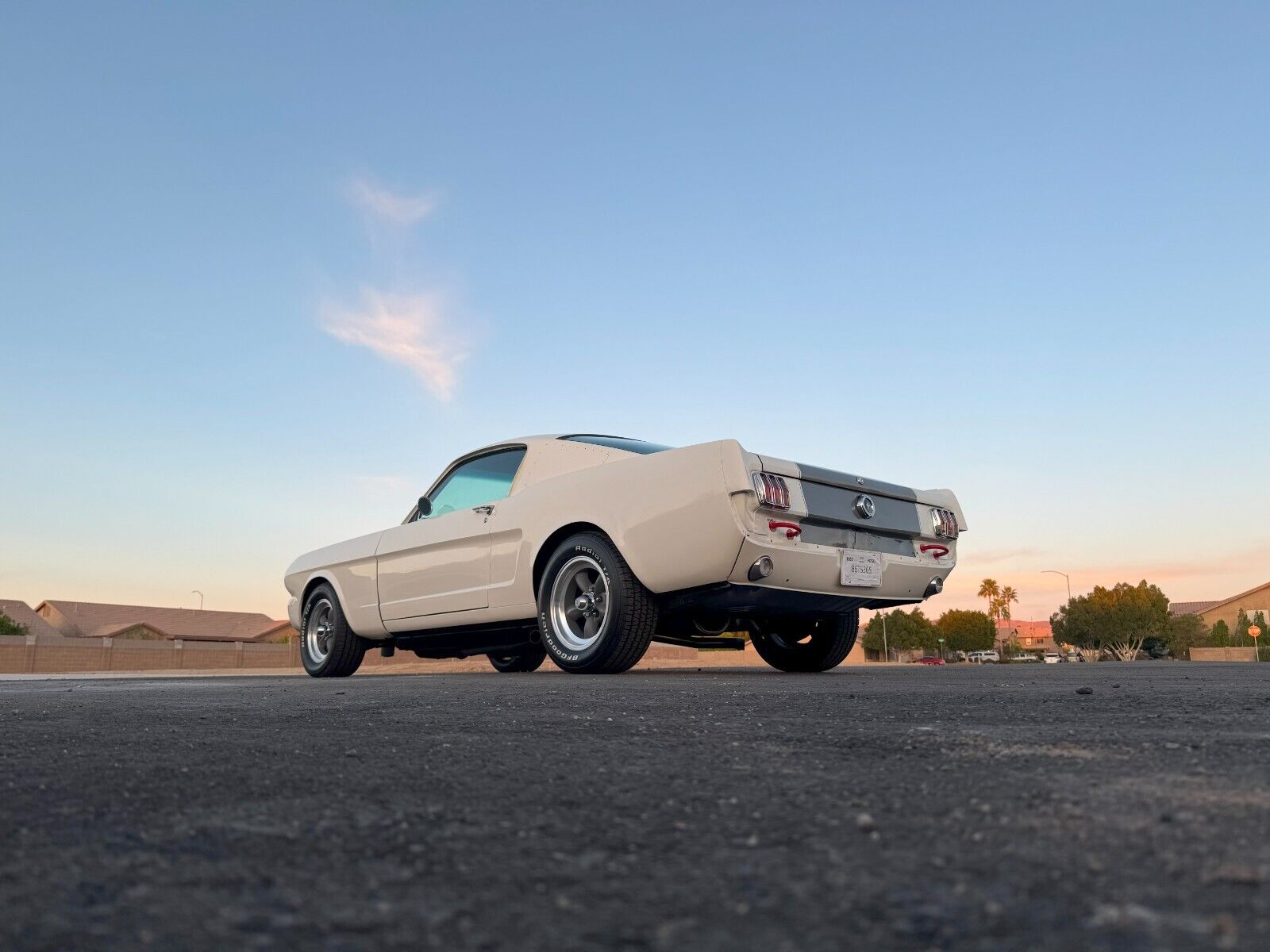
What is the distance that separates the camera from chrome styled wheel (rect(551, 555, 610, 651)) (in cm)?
649

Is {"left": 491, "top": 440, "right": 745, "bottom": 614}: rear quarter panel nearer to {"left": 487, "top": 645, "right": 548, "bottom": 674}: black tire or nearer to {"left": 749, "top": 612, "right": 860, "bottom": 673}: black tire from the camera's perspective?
{"left": 749, "top": 612, "right": 860, "bottom": 673}: black tire

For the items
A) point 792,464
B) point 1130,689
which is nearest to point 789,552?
point 792,464

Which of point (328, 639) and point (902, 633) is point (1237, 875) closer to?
point (328, 639)

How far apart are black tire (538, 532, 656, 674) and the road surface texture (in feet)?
10.9

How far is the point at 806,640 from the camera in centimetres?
821

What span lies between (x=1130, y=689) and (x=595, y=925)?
Result: 4.32 metres

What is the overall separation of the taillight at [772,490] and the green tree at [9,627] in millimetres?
59046

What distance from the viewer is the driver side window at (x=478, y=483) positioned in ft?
24.8

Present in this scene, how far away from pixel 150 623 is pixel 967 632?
72745 mm

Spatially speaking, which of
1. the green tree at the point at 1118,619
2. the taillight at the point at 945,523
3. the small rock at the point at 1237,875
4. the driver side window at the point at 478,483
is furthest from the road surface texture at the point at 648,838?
the green tree at the point at 1118,619

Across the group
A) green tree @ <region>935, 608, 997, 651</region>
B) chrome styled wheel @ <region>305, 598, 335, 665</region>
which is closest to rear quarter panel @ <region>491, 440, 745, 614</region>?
chrome styled wheel @ <region>305, 598, 335, 665</region>

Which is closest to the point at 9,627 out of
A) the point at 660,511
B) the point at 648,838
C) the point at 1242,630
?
the point at 660,511

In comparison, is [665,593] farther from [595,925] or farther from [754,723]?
[595,925]

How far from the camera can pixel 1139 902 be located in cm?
98
